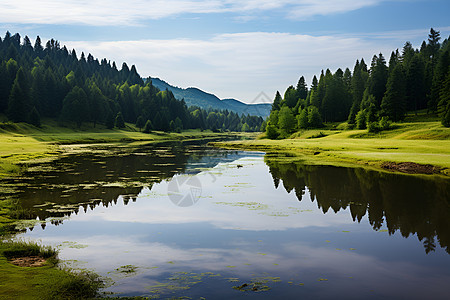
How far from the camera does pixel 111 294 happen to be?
10.7m

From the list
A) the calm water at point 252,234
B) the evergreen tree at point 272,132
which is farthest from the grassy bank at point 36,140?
the evergreen tree at point 272,132

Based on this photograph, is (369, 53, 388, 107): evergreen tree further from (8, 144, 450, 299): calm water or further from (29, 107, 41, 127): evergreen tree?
(29, 107, 41, 127): evergreen tree

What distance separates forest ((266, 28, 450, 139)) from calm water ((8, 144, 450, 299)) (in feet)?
225

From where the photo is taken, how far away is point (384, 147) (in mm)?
60688

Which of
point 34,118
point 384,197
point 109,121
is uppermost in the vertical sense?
point 34,118

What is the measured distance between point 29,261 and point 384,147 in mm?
59998

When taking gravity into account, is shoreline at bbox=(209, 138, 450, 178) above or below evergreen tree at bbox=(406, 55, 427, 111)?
below

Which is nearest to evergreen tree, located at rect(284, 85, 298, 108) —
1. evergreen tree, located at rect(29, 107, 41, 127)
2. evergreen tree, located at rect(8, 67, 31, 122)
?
evergreen tree, located at rect(29, 107, 41, 127)

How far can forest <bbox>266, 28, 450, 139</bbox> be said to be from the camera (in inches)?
3792

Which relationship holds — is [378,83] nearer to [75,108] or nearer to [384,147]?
[384,147]

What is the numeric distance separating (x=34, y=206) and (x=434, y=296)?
2212cm

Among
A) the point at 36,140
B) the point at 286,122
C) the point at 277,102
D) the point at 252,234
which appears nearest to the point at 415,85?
the point at 286,122

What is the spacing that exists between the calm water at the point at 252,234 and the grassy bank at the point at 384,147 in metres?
12.4

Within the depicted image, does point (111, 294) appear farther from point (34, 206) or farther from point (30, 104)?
point (30, 104)
